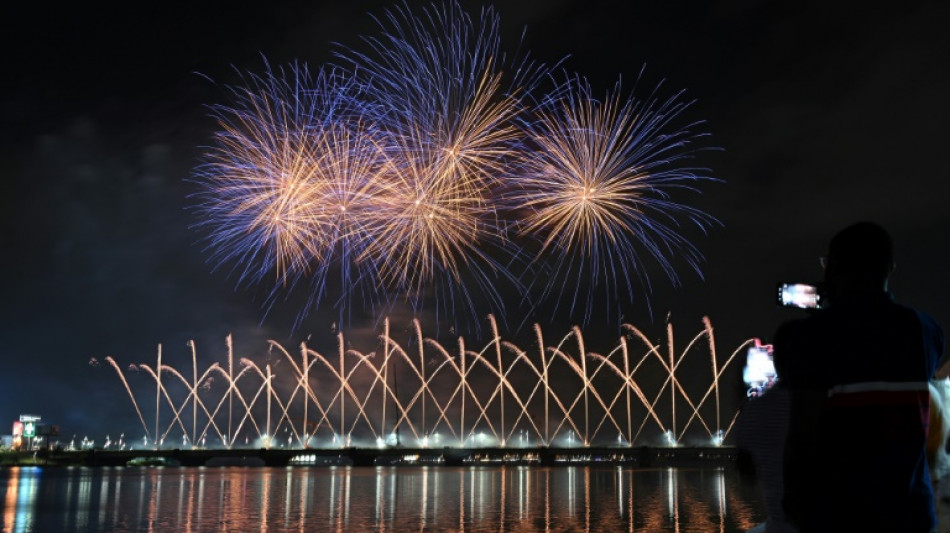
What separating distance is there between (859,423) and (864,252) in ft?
2.39

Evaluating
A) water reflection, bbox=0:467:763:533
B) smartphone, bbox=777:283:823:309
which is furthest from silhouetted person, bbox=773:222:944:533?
water reflection, bbox=0:467:763:533

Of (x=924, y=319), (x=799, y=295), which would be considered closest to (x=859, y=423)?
(x=924, y=319)

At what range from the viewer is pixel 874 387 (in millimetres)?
3361

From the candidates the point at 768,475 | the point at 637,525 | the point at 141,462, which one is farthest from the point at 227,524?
the point at 141,462

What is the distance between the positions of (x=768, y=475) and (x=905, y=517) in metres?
0.85

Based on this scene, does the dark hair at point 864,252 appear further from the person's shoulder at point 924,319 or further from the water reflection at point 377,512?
the water reflection at point 377,512

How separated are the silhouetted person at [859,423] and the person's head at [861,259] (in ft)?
0.75

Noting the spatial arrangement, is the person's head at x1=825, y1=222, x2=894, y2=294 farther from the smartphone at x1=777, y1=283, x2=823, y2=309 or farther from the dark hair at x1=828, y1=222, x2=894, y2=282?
the smartphone at x1=777, y1=283, x2=823, y2=309

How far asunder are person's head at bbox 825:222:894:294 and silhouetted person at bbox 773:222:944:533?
0.23m

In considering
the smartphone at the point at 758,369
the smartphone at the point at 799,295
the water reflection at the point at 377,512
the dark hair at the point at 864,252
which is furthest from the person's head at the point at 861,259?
the water reflection at the point at 377,512

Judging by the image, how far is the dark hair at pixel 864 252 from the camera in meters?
3.69

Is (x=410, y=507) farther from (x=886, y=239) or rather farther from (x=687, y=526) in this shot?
(x=886, y=239)

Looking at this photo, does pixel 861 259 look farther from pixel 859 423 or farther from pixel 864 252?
pixel 859 423

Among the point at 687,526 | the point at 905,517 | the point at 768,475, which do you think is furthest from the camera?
the point at 687,526
